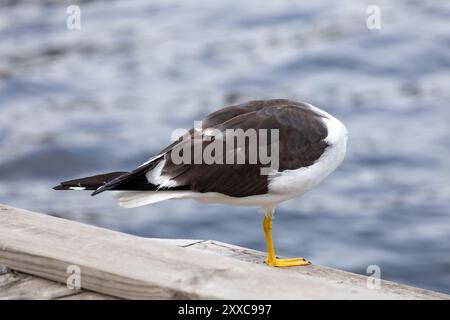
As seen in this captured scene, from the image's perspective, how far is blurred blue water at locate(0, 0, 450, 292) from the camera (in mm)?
11172

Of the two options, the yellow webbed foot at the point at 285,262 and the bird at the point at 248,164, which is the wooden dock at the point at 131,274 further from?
the bird at the point at 248,164

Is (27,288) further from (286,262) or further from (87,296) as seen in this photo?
(286,262)

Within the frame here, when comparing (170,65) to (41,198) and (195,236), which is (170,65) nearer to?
(41,198)

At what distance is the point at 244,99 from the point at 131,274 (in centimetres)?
974

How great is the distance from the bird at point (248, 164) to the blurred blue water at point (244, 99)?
221 inches

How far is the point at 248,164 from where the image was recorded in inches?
196

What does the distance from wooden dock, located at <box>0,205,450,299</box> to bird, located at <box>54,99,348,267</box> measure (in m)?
0.56

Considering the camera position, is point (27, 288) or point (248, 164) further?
point (248, 164)

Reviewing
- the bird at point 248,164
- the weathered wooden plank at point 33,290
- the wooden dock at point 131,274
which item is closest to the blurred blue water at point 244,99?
the bird at point 248,164

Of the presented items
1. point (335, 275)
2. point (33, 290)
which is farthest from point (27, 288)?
point (335, 275)

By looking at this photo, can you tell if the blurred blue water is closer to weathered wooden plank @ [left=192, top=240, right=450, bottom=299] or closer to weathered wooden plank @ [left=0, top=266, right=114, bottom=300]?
weathered wooden plank @ [left=192, top=240, right=450, bottom=299]

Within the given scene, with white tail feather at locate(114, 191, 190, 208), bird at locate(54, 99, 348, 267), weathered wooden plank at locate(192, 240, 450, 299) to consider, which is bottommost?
weathered wooden plank at locate(192, 240, 450, 299)

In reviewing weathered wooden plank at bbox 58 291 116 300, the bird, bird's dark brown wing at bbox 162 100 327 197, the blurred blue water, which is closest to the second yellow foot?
the bird
